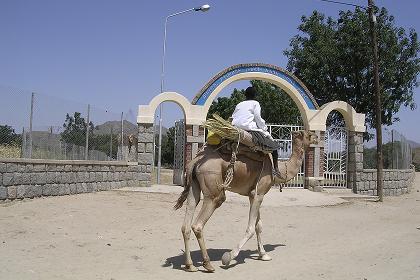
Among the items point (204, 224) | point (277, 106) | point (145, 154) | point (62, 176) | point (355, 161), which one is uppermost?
point (277, 106)

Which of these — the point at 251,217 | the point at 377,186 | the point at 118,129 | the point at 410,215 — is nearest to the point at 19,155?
the point at 118,129

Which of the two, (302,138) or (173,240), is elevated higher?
(302,138)

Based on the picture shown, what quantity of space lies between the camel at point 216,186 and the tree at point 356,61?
2265 cm

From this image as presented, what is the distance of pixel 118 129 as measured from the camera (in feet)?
58.7

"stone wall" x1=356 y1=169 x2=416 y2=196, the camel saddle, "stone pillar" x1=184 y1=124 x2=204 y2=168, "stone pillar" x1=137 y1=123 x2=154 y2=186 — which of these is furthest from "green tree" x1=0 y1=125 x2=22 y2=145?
"stone wall" x1=356 y1=169 x2=416 y2=196

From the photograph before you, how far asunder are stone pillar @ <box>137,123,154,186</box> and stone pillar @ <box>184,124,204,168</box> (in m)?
1.32

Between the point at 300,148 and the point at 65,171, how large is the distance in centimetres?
807

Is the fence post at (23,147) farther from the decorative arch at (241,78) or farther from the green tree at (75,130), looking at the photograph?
the decorative arch at (241,78)

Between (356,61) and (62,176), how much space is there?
21.1 metres

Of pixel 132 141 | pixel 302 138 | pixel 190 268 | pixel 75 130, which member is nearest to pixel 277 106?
pixel 132 141

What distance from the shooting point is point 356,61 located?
1137 inches

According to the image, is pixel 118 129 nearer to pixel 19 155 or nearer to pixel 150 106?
pixel 150 106

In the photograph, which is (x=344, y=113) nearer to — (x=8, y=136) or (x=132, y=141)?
(x=132, y=141)

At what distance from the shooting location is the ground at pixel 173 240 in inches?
257
